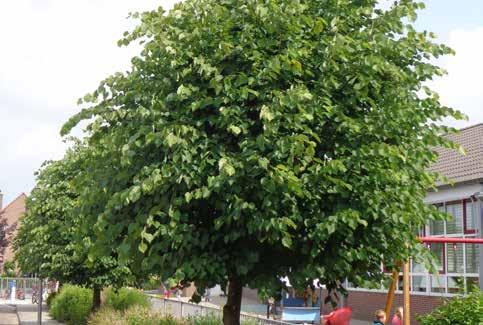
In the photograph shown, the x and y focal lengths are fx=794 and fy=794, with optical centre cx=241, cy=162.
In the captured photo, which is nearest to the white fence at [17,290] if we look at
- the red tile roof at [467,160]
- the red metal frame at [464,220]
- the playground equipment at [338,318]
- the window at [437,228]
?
the window at [437,228]

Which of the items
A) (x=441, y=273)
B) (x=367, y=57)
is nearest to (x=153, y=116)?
(x=367, y=57)

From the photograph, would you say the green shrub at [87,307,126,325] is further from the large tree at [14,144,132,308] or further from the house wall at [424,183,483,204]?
the house wall at [424,183,483,204]

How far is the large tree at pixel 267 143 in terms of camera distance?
8328 mm

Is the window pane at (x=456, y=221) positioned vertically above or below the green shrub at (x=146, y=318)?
above

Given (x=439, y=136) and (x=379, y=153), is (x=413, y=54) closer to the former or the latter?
(x=439, y=136)

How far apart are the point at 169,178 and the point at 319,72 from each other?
2.10 m

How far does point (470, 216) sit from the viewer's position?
24.2 m

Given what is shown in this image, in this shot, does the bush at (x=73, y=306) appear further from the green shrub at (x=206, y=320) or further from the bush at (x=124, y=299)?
the green shrub at (x=206, y=320)

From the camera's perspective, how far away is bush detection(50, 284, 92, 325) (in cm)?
2709

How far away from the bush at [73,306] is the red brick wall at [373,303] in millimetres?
9261

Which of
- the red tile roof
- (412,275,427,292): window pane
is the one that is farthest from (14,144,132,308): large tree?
the red tile roof

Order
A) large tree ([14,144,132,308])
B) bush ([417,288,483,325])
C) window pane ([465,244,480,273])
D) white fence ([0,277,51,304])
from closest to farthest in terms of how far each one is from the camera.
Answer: bush ([417,288,483,325])
large tree ([14,144,132,308])
window pane ([465,244,480,273])
white fence ([0,277,51,304])

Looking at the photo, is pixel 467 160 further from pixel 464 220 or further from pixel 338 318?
pixel 338 318

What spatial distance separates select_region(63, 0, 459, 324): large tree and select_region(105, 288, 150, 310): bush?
1631cm
